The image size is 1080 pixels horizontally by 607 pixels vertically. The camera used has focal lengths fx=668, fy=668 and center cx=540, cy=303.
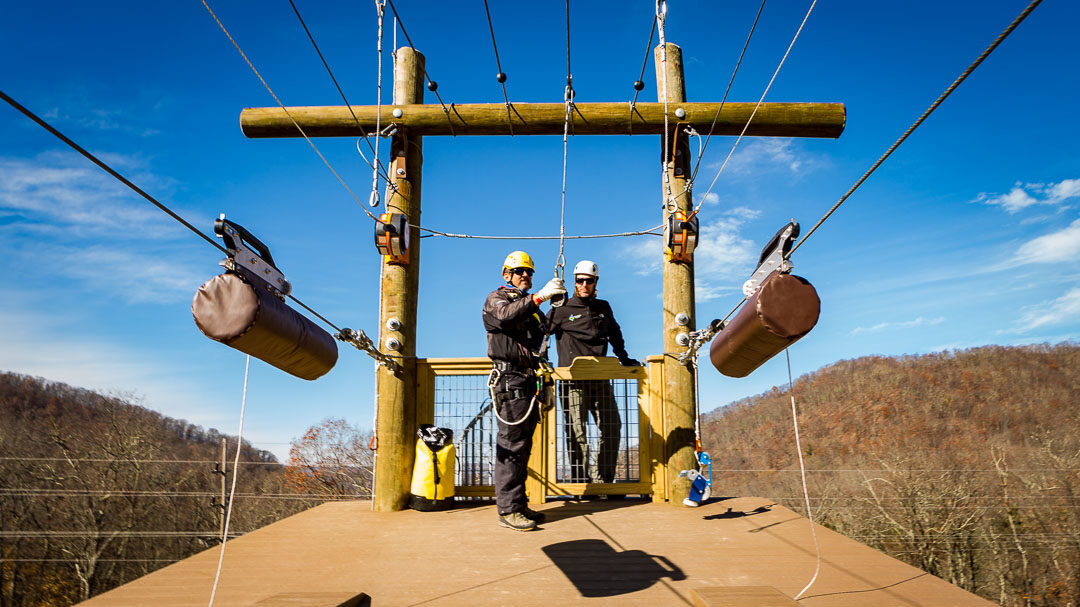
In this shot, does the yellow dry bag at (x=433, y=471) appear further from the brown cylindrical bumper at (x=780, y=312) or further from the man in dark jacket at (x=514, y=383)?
the brown cylindrical bumper at (x=780, y=312)

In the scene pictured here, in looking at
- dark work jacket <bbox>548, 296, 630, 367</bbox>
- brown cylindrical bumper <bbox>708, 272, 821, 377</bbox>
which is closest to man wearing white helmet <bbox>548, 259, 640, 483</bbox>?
dark work jacket <bbox>548, 296, 630, 367</bbox>

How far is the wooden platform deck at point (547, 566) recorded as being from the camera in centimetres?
334

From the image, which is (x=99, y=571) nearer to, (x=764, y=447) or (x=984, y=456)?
(x=764, y=447)

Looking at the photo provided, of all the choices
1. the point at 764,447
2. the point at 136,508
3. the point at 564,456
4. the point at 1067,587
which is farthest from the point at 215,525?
the point at 764,447

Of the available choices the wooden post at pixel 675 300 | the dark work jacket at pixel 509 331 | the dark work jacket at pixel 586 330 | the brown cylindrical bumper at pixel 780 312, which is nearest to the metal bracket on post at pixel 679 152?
the wooden post at pixel 675 300

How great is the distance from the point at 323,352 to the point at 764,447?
5276 centimetres

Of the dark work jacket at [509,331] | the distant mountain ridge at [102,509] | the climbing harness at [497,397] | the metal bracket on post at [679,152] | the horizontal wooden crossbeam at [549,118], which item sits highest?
the horizontal wooden crossbeam at [549,118]

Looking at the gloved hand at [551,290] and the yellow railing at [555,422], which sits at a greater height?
the gloved hand at [551,290]

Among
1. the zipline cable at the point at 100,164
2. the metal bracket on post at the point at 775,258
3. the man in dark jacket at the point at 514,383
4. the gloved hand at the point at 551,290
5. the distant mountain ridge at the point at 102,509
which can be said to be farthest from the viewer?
the distant mountain ridge at the point at 102,509

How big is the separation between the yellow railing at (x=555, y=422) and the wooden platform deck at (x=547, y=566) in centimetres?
→ 71

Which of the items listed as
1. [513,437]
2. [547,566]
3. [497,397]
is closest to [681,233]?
[497,397]

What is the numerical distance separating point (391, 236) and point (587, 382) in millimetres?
2266

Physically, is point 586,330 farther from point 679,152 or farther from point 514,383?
point 679,152

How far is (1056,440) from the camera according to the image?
125 ft
